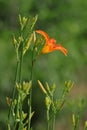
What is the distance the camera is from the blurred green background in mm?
6734

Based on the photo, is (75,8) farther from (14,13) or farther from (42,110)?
(42,110)

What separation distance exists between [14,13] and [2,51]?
87 cm

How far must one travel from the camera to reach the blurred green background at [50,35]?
6.73 metres

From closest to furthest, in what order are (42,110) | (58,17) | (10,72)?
(10,72) → (42,110) → (58,17)

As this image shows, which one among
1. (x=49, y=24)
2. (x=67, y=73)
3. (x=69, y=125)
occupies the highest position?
(x=49, y=24)

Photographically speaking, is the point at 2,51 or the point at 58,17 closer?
the point at 2,51

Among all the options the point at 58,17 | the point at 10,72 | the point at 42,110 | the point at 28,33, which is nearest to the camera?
the point at 28,33

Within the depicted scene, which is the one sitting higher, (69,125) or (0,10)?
(0,10)

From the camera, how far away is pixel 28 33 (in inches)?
73.9

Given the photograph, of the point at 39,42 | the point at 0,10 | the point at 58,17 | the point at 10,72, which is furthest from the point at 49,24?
the point at 39,42

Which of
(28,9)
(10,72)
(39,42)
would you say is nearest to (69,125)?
(10,72)

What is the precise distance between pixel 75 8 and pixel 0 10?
101 centimetres

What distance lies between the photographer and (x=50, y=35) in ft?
23.9

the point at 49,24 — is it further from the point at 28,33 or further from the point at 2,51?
the point at 28,33
